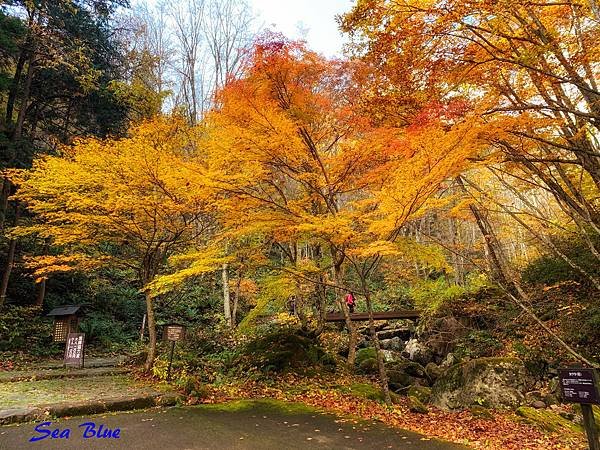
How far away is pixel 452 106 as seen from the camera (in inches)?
257

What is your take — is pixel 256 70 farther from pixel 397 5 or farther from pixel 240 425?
pixel 240 425

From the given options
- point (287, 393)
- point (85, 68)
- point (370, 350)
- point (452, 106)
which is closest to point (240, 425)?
point (287, 393)

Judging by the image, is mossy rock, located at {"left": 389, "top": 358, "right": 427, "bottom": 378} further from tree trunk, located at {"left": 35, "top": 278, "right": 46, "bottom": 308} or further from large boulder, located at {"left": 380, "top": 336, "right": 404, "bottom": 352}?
tree trunk, located at {"left": 35, "top": 278, "right": 46, "bottom": 308}

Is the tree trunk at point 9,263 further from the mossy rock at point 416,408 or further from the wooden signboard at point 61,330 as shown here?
the mossy rock at point 416,408

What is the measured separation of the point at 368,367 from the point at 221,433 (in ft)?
21.0

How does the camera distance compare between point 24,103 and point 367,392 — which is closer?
point 367,392

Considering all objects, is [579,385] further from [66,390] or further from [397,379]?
[66,390]

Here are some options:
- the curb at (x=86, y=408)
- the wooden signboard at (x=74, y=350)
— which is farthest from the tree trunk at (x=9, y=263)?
the curb at (x=86, y=408)

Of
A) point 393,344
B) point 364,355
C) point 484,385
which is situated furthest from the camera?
point 393,344

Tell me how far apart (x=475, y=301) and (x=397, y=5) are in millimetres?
10229

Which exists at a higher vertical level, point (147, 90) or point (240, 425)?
point (147, 90)

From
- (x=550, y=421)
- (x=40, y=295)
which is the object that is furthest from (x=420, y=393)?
(x=40, y=295)

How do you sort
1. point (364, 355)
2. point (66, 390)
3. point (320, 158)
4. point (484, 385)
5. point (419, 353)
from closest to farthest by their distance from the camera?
point (66, 390) → point (484, 385) → point (320, 158) → point (364, 355) → point (419, 353)

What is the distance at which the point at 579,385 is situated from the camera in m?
3.87
